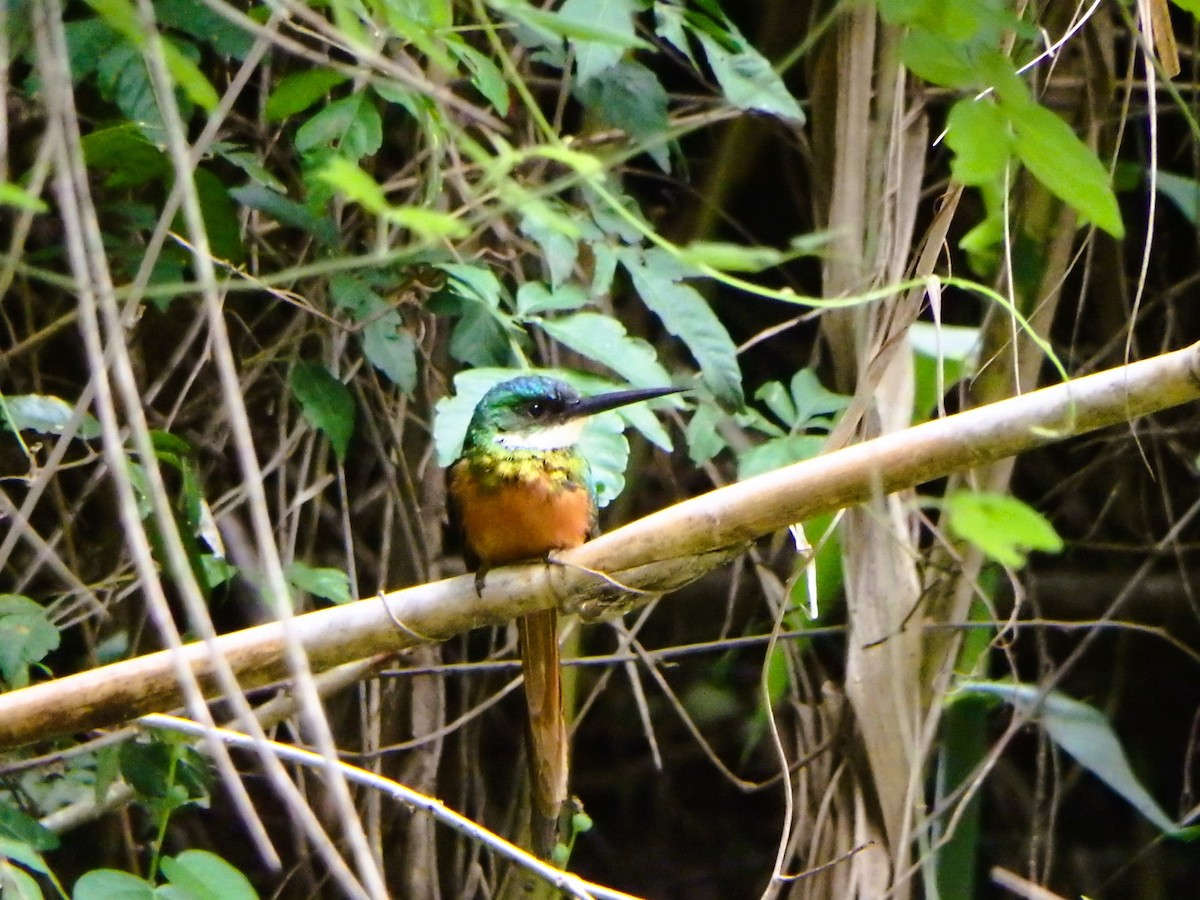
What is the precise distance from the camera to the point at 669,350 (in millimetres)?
2773

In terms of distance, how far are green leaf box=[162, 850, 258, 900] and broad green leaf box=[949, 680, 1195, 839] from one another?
43.2 inches

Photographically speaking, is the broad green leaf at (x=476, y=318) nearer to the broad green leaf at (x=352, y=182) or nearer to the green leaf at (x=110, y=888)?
the green leaf at (x=110, y=888)

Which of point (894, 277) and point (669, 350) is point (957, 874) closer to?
point (894, 277)

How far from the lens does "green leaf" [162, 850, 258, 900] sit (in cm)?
152

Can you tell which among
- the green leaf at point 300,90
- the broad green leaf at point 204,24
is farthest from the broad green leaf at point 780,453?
the broad green leaf at point 204,24

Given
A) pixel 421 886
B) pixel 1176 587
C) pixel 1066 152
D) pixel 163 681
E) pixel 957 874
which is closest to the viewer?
pixel 1066 152

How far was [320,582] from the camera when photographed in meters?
2.02

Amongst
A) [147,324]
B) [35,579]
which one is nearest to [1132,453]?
[147,324]

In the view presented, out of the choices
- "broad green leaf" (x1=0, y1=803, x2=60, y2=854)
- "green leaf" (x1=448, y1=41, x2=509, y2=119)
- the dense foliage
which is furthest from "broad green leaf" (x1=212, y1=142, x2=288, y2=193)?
"broad green leaf" (x1=0, y1=803, x2=60, y2=854)

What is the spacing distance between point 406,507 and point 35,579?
2.19 ft

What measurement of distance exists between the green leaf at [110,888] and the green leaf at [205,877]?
1.3 inches

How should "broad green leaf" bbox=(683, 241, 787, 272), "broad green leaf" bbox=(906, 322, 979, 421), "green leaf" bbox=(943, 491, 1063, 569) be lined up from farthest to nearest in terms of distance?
"broad green leaf" bbox=(906, 322, 979, 421)
"broad green leaf" bbox=(683, 241, 787, 272)
"green leaf" bbox=(943, 491, 1063, 569)

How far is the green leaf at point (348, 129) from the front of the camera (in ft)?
5.75

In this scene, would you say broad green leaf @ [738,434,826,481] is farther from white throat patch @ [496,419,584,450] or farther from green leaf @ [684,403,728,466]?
white throat patch @ [496,419,584,450]
